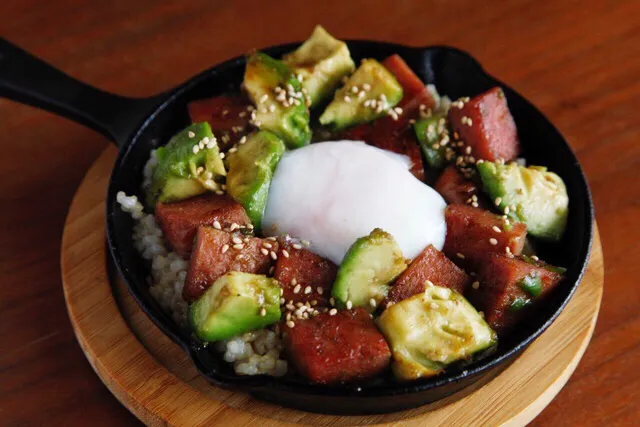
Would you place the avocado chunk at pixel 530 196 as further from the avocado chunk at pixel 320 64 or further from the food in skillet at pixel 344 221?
the avocado chunk at pixel 320 64

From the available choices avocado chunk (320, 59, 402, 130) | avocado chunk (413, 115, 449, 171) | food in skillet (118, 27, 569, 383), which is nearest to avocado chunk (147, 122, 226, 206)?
food in skillet (118, 27, 569, 383)

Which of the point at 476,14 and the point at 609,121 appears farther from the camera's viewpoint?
the point at 476,14

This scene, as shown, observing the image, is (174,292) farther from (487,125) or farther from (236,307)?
(487,125)

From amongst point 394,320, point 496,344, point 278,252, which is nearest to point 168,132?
point 278,252

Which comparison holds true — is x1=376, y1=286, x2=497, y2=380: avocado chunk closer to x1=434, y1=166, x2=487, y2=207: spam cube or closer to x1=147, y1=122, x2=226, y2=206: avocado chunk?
x1=434, y1=166, x2=487, y2=207: spam cube

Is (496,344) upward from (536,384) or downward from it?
upward

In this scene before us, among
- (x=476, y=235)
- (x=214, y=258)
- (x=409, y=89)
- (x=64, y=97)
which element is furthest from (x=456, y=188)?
(x=64, y=97)

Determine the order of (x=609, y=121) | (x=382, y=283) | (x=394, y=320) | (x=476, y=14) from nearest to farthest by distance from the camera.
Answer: (x=394, y=320)
(x=382, y=283)
(x=609, y=121)
(x=476, y=14)

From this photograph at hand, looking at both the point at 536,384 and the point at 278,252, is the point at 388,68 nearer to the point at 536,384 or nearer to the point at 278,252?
the point at 278,252
